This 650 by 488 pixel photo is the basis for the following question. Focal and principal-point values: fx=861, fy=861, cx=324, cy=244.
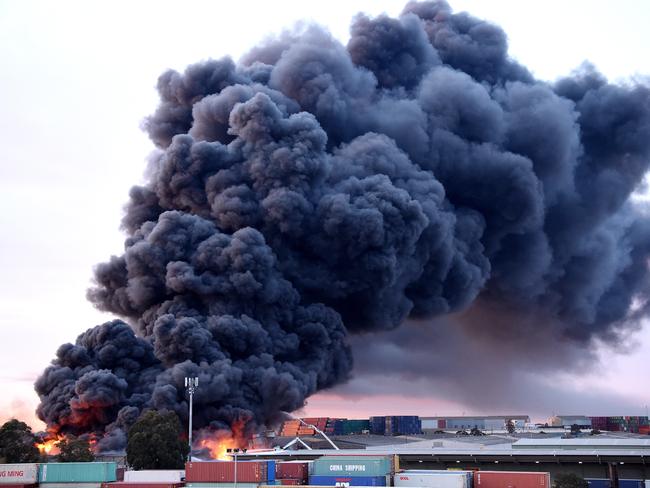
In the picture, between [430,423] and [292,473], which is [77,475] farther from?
[430,423]

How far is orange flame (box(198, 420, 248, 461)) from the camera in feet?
239

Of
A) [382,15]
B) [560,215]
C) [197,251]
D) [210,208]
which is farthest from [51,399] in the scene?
[560,215]

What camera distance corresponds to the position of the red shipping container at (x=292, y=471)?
166 ft

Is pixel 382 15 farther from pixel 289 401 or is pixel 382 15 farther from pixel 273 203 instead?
pixel 289 401

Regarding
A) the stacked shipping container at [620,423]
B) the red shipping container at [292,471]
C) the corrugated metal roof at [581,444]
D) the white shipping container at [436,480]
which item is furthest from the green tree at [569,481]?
the stacked shipping container at [620,423]

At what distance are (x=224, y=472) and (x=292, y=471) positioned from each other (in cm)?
398

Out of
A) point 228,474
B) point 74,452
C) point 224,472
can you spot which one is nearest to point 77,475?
point 224,472

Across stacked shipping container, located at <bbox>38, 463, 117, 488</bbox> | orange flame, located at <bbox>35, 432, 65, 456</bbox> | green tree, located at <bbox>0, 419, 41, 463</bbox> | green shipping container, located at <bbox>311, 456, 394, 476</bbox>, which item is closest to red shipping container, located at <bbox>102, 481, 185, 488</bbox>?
stacked shipping container, located at <bbox>38, 463, 117, 488</bbox>

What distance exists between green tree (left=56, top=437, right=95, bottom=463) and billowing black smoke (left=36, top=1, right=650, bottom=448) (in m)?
5.14

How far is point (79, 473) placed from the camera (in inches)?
2131

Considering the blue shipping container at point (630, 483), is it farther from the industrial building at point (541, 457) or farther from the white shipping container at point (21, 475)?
the white shipping container at point (21, 475)

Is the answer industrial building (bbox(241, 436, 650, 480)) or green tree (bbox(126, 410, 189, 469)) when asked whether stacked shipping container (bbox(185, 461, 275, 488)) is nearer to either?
industrial building (bbox(241, 436, 650, 480))

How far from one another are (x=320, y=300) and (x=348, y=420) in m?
15.8

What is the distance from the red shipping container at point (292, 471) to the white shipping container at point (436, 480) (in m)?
5.63
